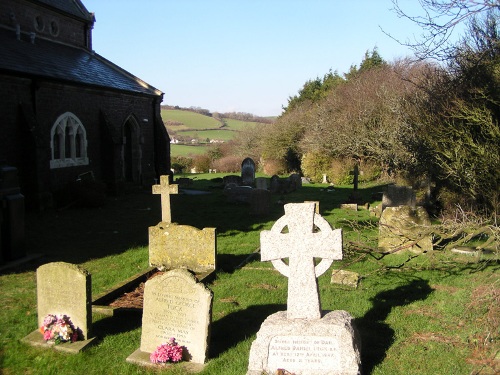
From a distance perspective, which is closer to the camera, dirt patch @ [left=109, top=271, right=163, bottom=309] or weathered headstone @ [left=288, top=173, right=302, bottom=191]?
dirt patch @ [left=109, top=271, right=163, bottom=309]

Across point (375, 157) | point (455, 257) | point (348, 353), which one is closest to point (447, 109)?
point (455, 257)

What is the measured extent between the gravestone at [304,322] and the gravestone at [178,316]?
2.46ft

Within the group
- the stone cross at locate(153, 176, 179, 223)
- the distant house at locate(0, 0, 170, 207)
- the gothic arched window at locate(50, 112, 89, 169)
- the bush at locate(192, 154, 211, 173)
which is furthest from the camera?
the bush at locate(192, 154, 211, 173)

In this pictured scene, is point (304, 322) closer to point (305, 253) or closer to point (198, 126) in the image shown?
point (305, 253)

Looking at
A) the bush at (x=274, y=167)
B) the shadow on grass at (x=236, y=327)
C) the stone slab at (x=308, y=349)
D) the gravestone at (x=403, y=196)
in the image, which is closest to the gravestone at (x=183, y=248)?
the shadow on grass at (x=236, y=327)

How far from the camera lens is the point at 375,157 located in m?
28.2

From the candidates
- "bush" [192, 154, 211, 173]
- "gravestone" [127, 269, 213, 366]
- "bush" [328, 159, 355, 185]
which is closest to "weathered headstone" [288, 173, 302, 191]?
"bush" [328, 159, 355, 185]

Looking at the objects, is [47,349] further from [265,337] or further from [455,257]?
[455,257]

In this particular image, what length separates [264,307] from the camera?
769 cm

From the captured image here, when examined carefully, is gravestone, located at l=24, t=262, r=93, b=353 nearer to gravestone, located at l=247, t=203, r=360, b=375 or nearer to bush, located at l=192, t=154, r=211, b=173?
gravestone, located at l=247, t=203, r=360, b=375

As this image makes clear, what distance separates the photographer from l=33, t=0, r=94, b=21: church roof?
22434 mm

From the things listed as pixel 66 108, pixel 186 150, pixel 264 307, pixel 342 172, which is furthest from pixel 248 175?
pixel 186 150

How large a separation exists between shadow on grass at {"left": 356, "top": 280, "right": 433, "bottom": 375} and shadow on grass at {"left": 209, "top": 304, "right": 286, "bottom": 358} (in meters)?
1.35

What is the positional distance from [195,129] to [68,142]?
52.7 meters
